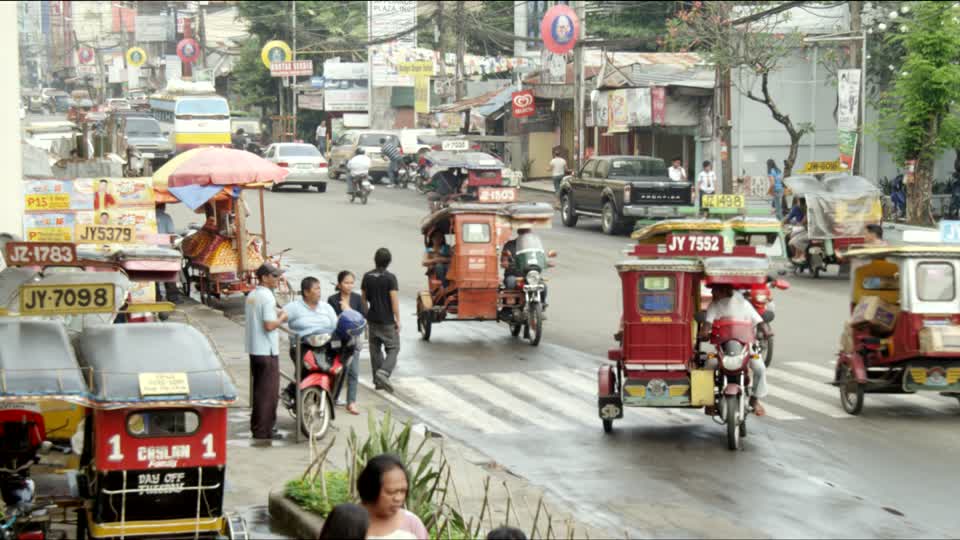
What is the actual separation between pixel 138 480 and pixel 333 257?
21383 millimetres

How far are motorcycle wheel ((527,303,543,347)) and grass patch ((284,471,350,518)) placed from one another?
9.35 m

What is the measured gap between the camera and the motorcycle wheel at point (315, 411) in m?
14.2

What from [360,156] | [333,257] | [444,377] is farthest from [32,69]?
[444,377]

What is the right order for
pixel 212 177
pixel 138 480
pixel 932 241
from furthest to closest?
pixel 212 177
pixel 932 241
pixel 138 480

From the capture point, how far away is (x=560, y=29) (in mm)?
43188

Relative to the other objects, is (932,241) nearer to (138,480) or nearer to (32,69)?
(138,480)

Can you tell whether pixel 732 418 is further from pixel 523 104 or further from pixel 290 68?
pixel 290 68

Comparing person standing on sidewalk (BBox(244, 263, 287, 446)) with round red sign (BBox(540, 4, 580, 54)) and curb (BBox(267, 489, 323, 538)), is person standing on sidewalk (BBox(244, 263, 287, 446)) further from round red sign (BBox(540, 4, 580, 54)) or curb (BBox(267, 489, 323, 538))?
round red sign (BBox(540, 4, 580, 54))

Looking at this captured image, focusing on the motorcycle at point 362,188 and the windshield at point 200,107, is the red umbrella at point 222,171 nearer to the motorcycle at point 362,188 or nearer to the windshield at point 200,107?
the motorcycle at point 362,188

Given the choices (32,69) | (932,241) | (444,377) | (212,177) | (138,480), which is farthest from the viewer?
(32,69)

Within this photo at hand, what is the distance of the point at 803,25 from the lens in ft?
151

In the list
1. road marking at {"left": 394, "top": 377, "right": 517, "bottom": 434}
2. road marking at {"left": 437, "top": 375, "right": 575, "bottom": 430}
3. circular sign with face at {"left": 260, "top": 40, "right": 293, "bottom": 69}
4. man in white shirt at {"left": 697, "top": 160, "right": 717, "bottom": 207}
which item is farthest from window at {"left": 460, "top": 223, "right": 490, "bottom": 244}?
circular sign with face at {"left": 260, "top": 40, "right": 293, "bottom": 69}

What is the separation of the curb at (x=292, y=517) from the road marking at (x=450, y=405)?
422 centimetres

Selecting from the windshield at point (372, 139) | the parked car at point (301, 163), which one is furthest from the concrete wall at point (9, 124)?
the windshield at point (372, 139)
